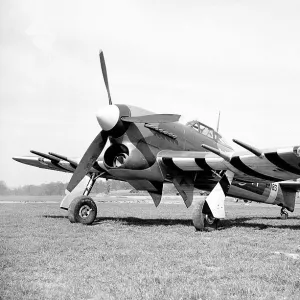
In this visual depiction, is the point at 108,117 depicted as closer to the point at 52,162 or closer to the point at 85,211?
the point at 85,211

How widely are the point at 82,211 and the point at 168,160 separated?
3.48 meters

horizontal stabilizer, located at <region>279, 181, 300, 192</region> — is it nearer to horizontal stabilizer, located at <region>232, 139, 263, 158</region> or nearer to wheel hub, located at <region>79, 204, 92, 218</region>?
horizontal stabilizer, located at <region>232, 139, 263, 158</region>

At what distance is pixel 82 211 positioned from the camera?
1241 centimetres

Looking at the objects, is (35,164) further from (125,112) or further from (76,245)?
(76,245)

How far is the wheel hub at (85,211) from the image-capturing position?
1237 centimetres

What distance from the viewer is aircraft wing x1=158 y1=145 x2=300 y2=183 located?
31.3 feet

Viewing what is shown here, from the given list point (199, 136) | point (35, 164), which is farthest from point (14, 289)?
point (35, 164)

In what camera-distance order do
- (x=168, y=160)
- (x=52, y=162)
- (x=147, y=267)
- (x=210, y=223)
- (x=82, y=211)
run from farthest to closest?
(x=52, y=162), (x=82, y=211), (x=168, y=160), (x=210, y=223), (x=147, y=267)

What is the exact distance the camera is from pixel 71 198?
1370 cm

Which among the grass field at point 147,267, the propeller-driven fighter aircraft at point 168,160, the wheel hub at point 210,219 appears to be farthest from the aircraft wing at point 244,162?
the grass field at point 147,267

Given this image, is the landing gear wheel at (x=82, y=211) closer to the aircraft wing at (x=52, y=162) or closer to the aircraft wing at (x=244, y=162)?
the aircraft wing at (x=52, y=162)

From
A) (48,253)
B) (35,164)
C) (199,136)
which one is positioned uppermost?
(199,136)

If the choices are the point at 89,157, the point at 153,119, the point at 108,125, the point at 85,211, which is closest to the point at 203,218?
the point at 153,119

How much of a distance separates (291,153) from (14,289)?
7293 millimetres
